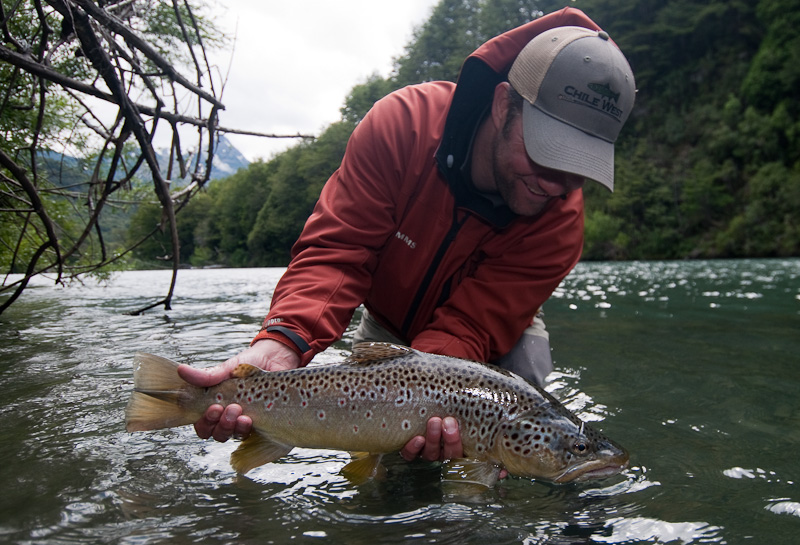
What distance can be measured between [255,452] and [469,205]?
177 centimetres

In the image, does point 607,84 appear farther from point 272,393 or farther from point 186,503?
point 186,503

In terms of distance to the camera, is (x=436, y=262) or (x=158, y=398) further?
(x=436, y=262)

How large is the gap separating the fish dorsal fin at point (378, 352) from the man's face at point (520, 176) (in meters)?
1.11

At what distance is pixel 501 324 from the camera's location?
11.6 ft

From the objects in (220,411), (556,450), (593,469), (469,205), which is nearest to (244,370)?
(220,411)

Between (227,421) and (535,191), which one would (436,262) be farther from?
(227,421)

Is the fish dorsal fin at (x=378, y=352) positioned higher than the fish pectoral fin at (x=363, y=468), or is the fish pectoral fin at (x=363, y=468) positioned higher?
the fish dorsal fin at (x=378, y=352)

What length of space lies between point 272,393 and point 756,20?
7024 centimetres

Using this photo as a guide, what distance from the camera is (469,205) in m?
3.37

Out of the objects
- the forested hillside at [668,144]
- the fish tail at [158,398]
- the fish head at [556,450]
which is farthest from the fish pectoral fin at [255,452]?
the forested hillside at [668,144]

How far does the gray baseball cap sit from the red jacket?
34 cm

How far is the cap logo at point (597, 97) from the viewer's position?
296cm

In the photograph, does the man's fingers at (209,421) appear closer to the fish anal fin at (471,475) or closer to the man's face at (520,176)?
the fish anal fin at (471,475)

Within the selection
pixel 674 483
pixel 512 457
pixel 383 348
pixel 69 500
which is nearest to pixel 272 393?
pixel 383 348
